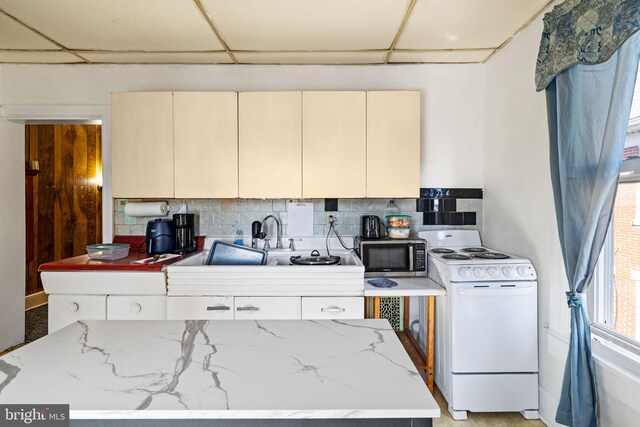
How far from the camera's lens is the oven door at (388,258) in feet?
8.73

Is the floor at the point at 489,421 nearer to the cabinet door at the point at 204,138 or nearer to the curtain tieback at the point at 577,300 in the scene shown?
the curtain tieback at the point at 577,300

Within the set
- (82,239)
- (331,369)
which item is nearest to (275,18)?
(331,369)

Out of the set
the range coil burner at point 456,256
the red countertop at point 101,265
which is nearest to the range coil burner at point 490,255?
the range coil burner at point 456,256

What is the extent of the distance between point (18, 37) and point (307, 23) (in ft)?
6.58

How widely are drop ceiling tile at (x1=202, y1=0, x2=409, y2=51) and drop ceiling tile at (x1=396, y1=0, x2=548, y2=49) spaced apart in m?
0.14

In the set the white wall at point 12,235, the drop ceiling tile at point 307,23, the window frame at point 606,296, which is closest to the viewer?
the window frame at point 606,296

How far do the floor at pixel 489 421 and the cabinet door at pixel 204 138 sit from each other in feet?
6.89

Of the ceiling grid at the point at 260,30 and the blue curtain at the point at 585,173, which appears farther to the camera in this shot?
the ceiling grid at the point at 260,30

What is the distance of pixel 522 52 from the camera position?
2.44 m

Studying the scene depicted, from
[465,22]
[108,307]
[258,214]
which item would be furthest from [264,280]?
[465,22]

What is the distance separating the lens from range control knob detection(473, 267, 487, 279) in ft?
7.27

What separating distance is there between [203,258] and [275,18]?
1.79 m

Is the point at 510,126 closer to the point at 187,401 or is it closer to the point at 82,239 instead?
the point at 187,401

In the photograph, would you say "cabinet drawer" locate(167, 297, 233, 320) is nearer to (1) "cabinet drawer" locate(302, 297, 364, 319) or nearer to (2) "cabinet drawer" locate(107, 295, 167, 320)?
(2) "cabinet drawer" locate(107, 295, 167, 320)
